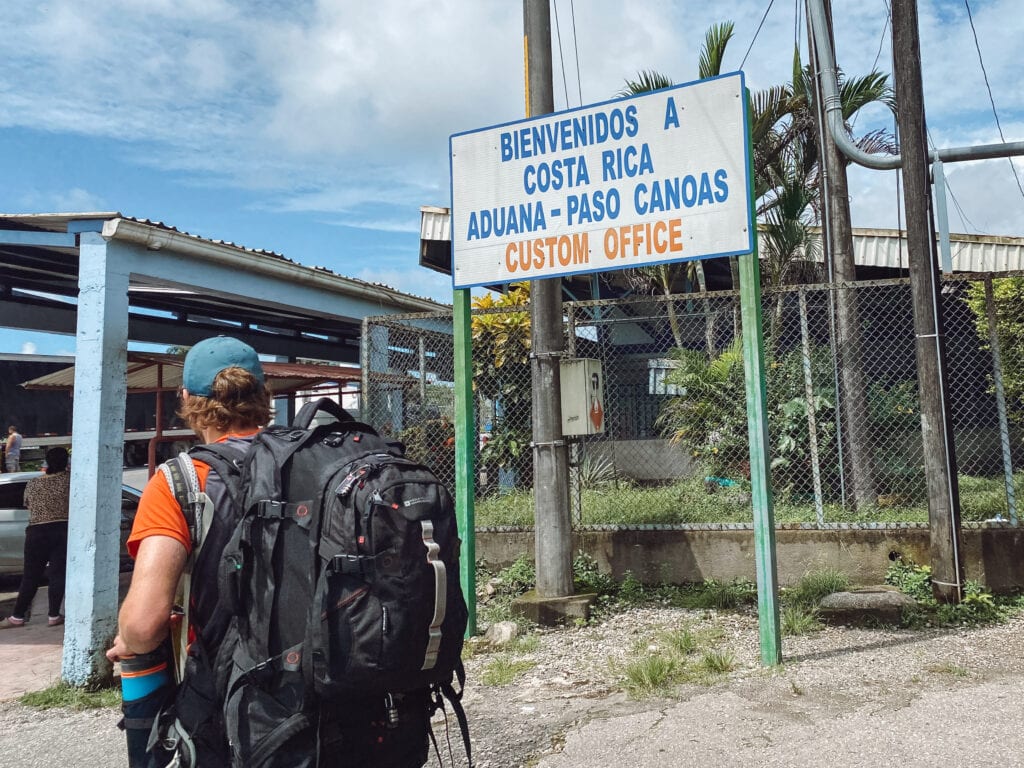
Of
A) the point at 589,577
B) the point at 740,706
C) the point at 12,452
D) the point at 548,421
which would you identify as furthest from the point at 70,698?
the point at 12,452

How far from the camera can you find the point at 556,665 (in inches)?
205

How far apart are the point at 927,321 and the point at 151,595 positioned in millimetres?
5506

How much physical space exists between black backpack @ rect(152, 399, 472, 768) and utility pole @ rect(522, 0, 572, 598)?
3961mm

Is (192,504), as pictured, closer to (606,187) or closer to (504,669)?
(504,669)

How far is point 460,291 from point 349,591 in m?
4.28

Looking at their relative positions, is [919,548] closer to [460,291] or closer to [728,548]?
[728,548]

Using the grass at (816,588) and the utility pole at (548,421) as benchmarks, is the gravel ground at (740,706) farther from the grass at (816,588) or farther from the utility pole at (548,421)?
the utility pole at (548,421)

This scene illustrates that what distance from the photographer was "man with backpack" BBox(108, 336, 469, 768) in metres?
1.88

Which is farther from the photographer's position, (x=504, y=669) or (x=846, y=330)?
(x=846, y=330)

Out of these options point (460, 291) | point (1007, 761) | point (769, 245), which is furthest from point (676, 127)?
point (769, 245)

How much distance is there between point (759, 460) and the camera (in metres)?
4.92

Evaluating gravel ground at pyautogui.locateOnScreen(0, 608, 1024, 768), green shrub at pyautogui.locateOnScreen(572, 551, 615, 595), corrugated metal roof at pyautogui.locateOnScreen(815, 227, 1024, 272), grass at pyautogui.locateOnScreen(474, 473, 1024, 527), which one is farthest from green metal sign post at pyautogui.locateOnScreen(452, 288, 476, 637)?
corrugated metal roof at pyautogui.locateOnScreen(815, 227, 1024, 272)

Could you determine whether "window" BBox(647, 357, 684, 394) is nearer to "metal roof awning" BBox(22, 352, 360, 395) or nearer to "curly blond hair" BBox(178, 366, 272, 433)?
"metal roof awning" BBox(22, 352, 360, 395)

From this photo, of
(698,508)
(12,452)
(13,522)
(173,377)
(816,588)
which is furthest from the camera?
(12,452)
